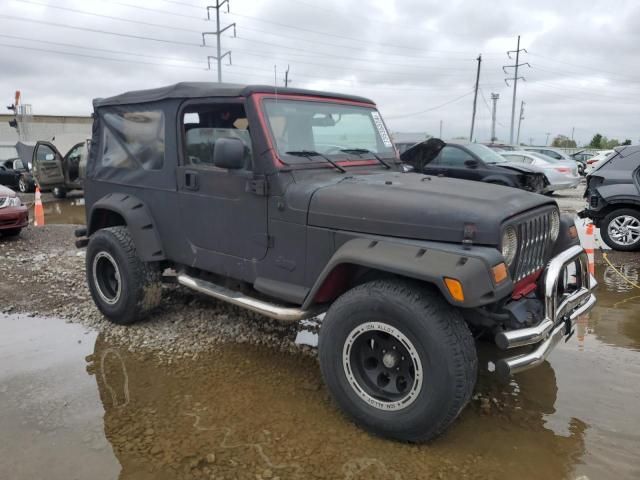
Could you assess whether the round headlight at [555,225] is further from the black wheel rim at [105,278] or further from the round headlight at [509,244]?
the black wheel rim at [105,278]

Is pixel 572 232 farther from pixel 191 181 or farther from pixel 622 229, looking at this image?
pixel 622 229

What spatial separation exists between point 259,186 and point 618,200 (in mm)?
6752

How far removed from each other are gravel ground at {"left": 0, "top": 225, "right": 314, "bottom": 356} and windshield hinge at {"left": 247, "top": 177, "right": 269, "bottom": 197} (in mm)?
1484

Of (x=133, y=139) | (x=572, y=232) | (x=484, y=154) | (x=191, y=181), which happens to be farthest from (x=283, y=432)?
(x=484, y=154)

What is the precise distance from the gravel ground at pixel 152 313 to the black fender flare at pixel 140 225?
78cm

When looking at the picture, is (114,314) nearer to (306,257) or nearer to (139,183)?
(139,183)

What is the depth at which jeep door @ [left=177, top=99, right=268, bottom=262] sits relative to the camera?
3752 mm

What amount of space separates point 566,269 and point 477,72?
41.5m

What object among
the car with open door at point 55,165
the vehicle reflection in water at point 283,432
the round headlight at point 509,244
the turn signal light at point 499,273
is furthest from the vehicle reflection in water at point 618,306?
the car with open door at point 55,165

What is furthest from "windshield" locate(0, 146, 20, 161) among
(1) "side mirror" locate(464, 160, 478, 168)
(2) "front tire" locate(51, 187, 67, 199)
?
(1) "side mirror" locate(464, 160, 478, 168)

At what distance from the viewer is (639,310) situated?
213 inches

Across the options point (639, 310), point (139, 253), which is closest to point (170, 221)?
point (139, 253)

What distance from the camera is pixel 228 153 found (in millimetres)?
3498

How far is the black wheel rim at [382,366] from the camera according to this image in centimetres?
294
